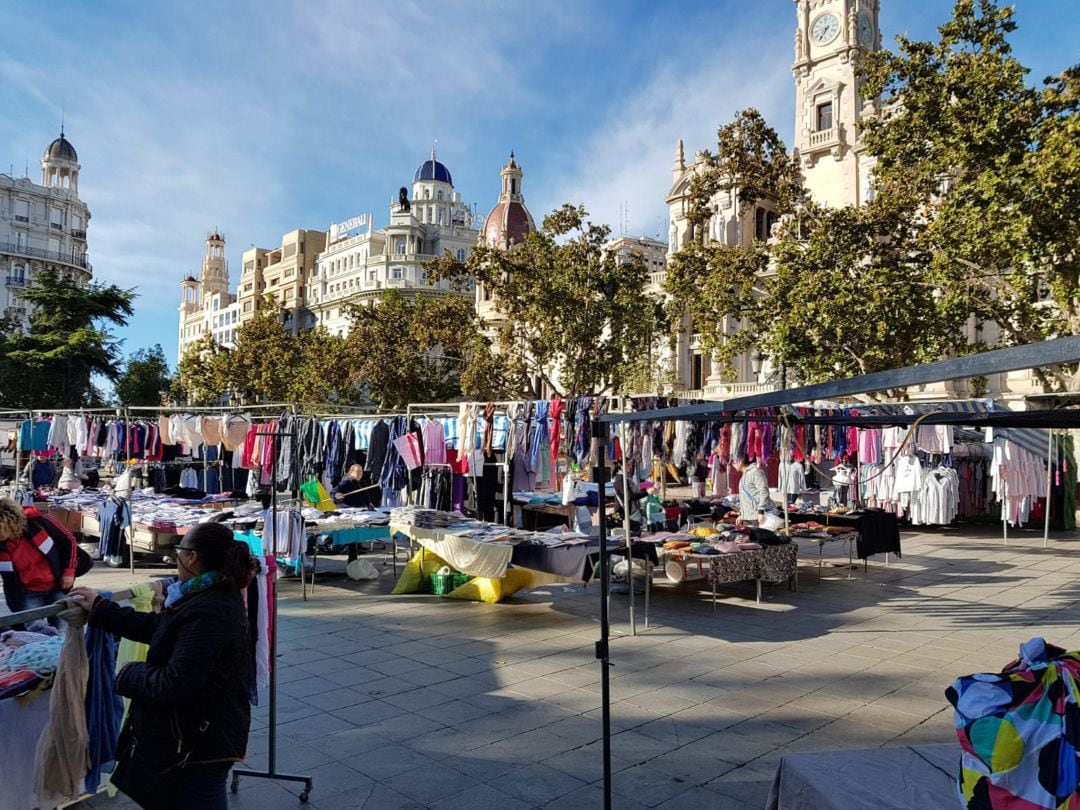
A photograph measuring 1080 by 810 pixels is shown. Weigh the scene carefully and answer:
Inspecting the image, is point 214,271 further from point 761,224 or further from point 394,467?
point 394,467

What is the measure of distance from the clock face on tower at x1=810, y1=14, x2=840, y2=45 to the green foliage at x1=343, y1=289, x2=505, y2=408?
2580 cm

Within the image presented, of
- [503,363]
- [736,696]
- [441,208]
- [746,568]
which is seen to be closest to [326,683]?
[736,696]

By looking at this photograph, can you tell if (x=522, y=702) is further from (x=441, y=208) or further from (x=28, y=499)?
(x=441, y=208)

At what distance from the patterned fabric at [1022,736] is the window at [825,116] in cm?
4556

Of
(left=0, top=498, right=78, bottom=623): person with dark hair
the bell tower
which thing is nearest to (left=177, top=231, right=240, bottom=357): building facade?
the bell tower

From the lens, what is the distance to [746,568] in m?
Answer: 9.75

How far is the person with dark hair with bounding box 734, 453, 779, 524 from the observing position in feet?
39.3

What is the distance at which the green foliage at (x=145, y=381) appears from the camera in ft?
185

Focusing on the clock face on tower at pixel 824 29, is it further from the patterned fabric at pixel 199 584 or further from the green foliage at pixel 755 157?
the patterned fabric at pixel 199 584

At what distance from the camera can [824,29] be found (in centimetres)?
4316

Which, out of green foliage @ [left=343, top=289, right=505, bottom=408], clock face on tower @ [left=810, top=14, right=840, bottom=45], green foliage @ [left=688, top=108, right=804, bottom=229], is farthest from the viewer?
clock face on tower @ [left=810, top=14, right=840, bottom=45]

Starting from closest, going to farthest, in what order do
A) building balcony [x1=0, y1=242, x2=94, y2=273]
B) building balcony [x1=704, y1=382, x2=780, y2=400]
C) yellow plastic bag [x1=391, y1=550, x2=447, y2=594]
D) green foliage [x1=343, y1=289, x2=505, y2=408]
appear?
1. yellow plastic bag [x1=391, y1=550, x2=447, y2=594]
2. green foliage [x1=343, y1=289, x2=505, y2=408]
3. building balcony [x1=704, y1=382, x2=780, y2=400]
4. building balcony [x1=0, y1=242, x2=94, y2=273]

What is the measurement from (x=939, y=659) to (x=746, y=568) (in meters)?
2.58

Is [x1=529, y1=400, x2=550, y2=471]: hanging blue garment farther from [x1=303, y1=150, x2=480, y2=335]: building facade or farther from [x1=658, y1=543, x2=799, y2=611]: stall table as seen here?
[x1=303, y1=150, x2=480, y2=335]: building facade
